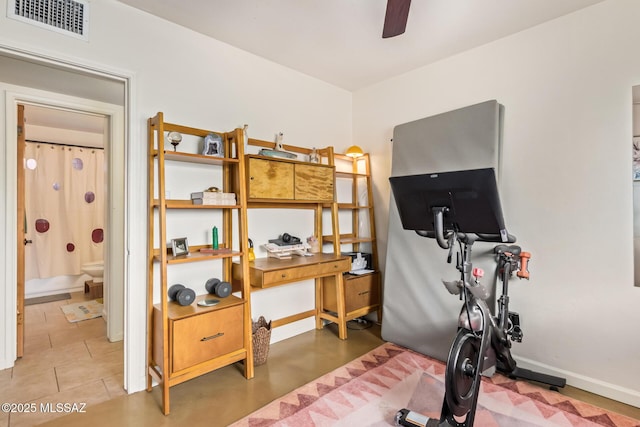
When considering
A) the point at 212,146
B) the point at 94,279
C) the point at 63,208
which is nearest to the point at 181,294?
the point at 212,146

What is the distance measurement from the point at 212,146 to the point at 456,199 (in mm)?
1769

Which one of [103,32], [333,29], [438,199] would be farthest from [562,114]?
[103,32]

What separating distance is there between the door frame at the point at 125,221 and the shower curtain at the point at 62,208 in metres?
2.35

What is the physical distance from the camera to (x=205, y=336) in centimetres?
222

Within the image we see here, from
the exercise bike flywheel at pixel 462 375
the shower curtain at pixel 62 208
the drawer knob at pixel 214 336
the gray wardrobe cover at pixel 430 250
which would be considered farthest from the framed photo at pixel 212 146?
the shower curtain at pixel 62 208

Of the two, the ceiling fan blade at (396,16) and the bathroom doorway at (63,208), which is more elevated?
the ceiling fan blade at (396,16)

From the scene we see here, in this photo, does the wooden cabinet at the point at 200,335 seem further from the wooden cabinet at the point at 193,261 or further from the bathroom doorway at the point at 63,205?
the bathroom doorway at the point at 63,205

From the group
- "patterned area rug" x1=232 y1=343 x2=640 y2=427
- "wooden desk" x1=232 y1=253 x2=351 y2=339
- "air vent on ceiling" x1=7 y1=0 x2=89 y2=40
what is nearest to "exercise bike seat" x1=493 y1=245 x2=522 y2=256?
"patterned area rug" x1=232 y1=343 x2=640 y2=427

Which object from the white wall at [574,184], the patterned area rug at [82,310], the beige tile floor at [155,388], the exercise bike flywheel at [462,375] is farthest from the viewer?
the patterned area rug at [82,310]

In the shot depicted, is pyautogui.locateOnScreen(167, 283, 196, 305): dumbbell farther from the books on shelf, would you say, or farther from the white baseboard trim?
the white baseboard trim

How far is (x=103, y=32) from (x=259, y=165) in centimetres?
134

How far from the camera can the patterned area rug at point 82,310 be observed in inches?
153

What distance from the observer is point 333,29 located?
101 inches

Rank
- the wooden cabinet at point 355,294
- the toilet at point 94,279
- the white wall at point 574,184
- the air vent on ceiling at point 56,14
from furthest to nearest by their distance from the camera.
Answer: the toilet at point 94,279
the wooden cabinet at point 355,294
the white wall at point 574,184
the air vent on ceiling at point 56,14
